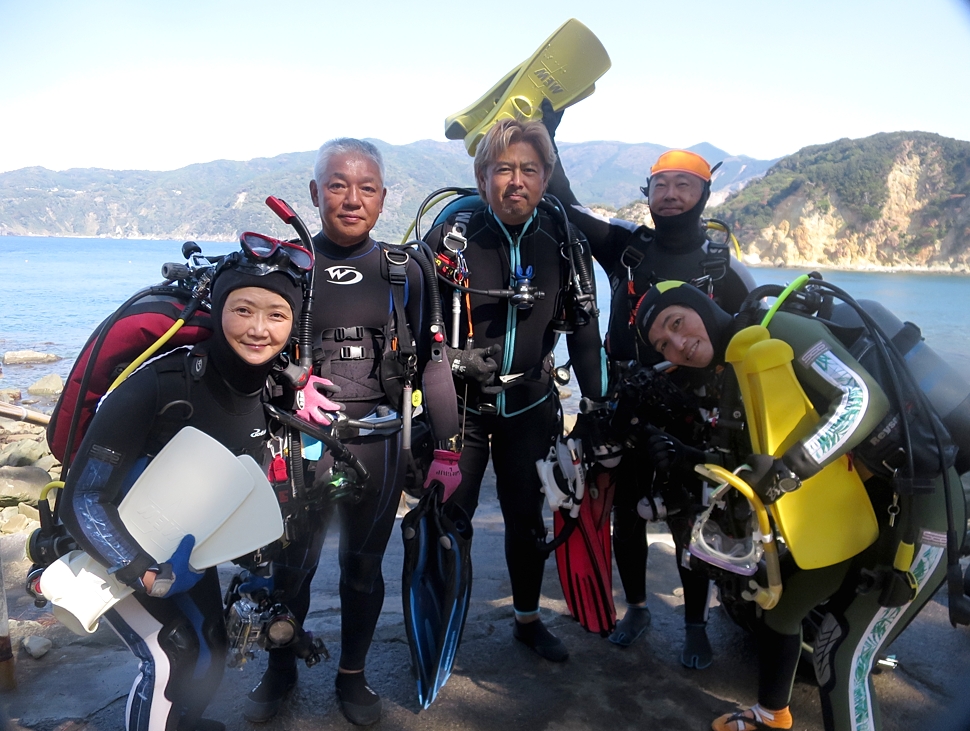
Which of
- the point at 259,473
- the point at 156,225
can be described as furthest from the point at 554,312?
the point at 156,225

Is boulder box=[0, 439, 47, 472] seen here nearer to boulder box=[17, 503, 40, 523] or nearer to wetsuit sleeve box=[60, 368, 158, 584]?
boulder box=[17, 503, 40, 523]

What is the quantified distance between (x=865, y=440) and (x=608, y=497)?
1.15 metres

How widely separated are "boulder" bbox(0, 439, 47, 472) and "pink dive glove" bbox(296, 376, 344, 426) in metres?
7.19

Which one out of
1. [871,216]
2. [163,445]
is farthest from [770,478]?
[871,216]

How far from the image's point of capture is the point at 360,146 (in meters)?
2.23

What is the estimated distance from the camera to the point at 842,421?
1758 mm

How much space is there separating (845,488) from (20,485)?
6.45 metres

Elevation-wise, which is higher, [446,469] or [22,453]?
[446,469]

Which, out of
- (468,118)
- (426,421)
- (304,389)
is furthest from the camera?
(468,118)

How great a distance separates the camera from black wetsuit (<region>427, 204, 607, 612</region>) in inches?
101

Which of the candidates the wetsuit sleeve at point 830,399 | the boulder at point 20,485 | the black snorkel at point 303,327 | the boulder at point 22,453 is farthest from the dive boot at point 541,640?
the boulder at point 22,453

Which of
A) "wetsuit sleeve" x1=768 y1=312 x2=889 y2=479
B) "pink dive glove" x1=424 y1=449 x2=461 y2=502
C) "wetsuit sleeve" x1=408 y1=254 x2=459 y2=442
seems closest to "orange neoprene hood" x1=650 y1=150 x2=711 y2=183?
"wetsuit sleeve" x1=768 y1=312 x2=889 y2=479

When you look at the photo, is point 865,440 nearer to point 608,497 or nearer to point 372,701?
point 608,497

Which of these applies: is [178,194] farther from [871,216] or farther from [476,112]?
[476,112]
